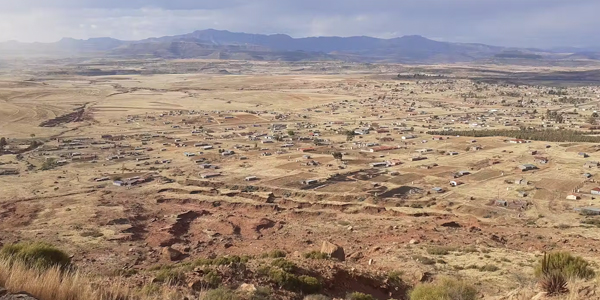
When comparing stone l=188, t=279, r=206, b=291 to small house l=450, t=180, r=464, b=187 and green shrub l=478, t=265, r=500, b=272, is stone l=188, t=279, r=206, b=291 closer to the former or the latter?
green shrub l=478, t=265, r=500, b=272

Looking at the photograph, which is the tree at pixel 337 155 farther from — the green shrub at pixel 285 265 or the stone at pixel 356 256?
the green shrub at pixel 285 265

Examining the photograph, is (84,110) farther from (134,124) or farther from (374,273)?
(374,273)

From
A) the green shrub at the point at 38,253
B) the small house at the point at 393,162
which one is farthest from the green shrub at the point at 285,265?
the small house at the point at 393,162

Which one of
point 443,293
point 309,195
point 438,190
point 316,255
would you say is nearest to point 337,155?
point 309,195

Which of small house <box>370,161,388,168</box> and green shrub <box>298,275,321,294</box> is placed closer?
green shrub <box>298,275,321,294</box>

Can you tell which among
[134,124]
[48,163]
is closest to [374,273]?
[48,163]

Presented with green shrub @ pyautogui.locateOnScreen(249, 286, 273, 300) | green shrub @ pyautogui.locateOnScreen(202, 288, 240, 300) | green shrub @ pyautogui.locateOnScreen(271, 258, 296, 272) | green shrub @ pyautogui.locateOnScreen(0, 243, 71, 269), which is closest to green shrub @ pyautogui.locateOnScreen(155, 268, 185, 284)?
green shrub @ pyautogui.locateOnScreen(249, 286, 273, 300)

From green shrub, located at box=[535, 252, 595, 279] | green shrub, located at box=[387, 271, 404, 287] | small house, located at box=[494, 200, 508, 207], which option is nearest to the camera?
green shrub, located at box=[535, 252, 595, 279]
